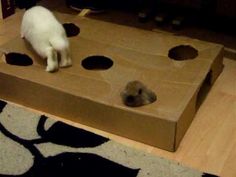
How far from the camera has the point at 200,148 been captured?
4.14 feet

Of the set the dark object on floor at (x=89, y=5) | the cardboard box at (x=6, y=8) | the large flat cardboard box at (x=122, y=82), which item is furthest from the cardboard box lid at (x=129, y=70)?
the cardboard box at (x=6, y=8)

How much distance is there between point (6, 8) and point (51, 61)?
703 millimetres

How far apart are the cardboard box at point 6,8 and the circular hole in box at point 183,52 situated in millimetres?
834

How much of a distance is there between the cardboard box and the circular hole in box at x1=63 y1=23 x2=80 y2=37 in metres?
0.45

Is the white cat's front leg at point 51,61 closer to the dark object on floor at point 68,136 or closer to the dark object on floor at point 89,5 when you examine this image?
the dark object on floor at point 68,136

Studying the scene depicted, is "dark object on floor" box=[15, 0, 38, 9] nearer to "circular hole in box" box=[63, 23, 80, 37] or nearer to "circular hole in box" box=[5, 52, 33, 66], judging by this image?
"circular hole in box" box=[63, 23, 80, 37]

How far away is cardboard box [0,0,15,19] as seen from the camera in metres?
1.94

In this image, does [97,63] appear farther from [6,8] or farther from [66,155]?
[6,8]

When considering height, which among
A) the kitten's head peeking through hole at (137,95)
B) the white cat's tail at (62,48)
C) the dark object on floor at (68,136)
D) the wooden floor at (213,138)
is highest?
the white cat's tail at (62,48)

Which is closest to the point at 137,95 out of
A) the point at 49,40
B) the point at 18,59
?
the point at 49,40

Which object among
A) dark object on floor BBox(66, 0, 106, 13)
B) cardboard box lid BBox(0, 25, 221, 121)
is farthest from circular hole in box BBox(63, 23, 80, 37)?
dark object on floor BBox(66, 0, 106, 13)

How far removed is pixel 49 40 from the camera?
1395 millimetres

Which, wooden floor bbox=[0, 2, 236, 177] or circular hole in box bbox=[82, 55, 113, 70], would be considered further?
circular hole in box bbox=[82, 55, 113, 70]

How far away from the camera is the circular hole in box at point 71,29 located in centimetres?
162
